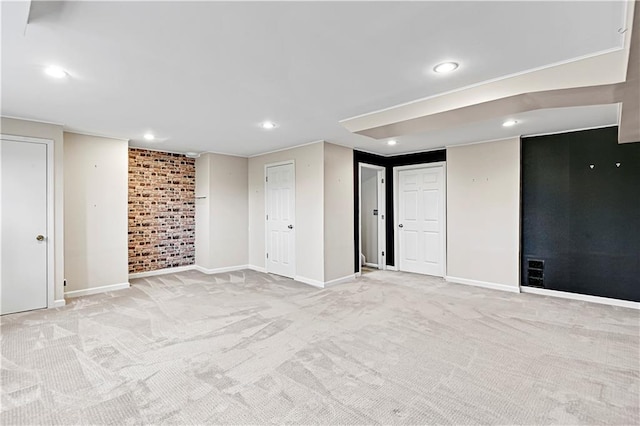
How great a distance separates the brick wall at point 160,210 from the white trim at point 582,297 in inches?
244

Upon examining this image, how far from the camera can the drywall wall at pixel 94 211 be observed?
464 cm

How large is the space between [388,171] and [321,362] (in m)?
Result: 4.80

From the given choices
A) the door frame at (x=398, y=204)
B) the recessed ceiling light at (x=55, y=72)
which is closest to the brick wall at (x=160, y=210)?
the recessed ceiling light at (x=55, y=72)

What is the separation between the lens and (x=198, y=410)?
6.76 feet

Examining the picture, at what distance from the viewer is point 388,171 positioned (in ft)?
22.1

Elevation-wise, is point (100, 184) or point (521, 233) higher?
point (100, 184)

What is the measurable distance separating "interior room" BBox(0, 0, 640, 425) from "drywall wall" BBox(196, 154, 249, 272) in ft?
0.14

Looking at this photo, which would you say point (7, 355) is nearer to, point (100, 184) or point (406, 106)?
point (100, 184)

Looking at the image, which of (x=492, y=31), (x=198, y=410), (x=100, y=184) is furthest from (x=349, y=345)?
(x=100, y=184)

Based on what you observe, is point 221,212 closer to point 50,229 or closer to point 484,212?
point 50,229

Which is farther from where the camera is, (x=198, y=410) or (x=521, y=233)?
(x=521, y=233)

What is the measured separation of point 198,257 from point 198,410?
191 inches

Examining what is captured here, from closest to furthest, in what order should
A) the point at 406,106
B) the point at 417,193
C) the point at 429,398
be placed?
the point at 429,398 → the point at 406,106 → the point at 417,193

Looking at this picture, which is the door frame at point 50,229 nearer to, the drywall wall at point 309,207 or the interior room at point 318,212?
the interior room at point 318,212
